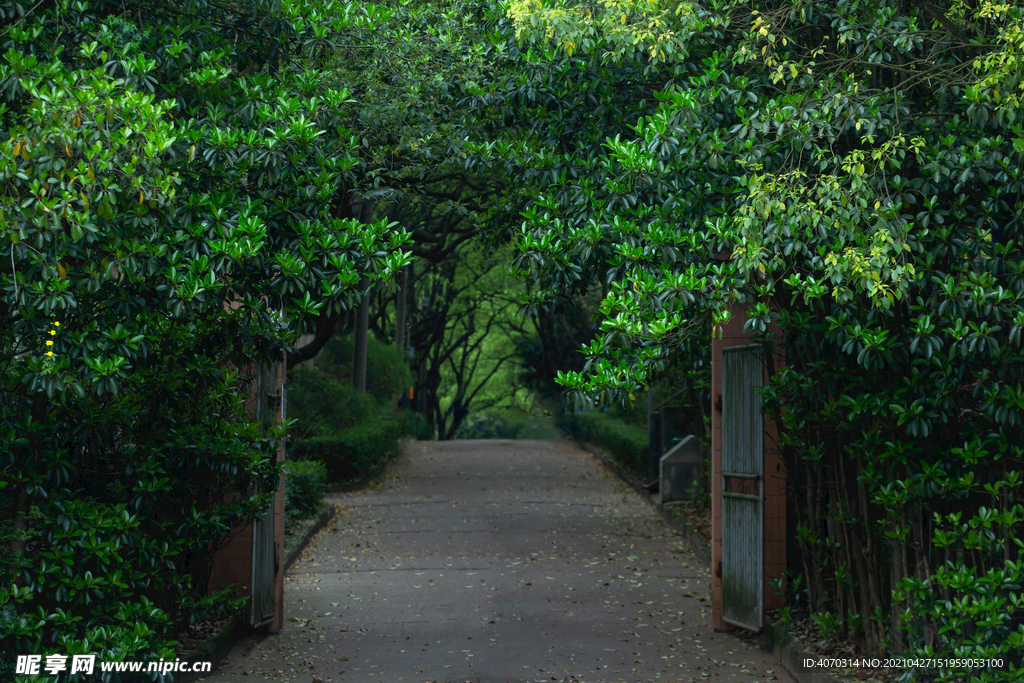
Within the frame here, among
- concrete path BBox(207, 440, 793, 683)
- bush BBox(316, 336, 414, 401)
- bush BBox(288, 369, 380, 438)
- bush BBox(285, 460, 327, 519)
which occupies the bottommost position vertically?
concrete path BBox(207, 440, 793, 683)

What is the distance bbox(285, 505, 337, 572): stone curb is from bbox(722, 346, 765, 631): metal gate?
223 inches

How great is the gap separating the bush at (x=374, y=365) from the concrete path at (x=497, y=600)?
7.91 m

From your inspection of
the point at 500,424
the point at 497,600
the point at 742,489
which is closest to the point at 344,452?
the point at 497,600

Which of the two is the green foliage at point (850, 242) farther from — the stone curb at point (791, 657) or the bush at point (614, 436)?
the bush at point (614, 436)

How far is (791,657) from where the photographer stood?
288 inches

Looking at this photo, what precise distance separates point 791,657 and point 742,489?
160 centimetres

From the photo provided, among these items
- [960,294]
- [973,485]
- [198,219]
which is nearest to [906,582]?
[973,485]

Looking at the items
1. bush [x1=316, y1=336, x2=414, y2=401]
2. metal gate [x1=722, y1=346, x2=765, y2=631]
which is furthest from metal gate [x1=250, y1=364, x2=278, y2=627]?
bush [x1=316, y1=336, x2=414, y2=401]

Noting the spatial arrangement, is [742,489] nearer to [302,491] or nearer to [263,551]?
[263,551]

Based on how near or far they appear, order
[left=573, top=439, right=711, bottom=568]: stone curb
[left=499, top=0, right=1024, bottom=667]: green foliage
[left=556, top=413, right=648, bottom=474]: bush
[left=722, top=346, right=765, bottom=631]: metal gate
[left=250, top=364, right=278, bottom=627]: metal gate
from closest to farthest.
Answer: [left=499, top=0, right=1024, bottom=667]: green foliage
[left=722, top=346, right=765, bottom=631]: metal gate
[left=250, top=364, right=278, bottom=627]: metal gate
[left=573, top=439, right=711, bottom=568]: stone curb
[left=556, top=413, right=648, bottom=474]: bush

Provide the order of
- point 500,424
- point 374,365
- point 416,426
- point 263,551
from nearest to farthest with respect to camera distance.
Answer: point 263,551 → point 374,365 → point 416,426 → point 500,424

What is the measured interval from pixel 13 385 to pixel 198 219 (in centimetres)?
157

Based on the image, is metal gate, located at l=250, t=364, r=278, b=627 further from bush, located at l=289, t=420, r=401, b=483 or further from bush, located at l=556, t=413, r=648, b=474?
bush, located at l=556, t=413, r=648, b=474

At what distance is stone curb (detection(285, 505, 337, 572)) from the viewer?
1164cm
